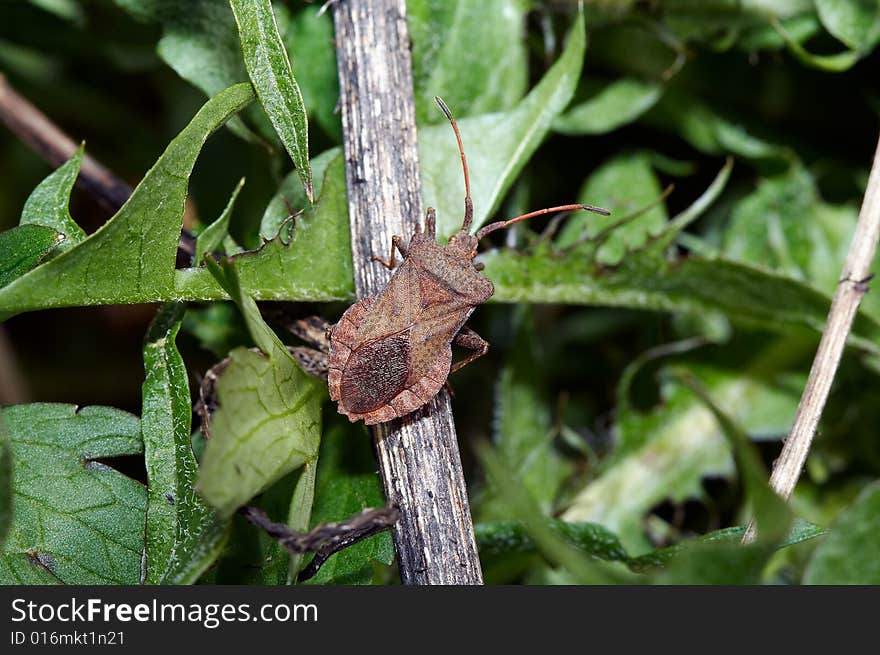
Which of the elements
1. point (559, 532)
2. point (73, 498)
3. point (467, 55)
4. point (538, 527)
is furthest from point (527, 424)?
point (538, 527)

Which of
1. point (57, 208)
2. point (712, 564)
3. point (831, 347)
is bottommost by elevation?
point (712, 564)

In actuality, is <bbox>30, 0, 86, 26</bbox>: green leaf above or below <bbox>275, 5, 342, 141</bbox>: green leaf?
above

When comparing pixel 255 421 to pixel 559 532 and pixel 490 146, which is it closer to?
pixel 559 532

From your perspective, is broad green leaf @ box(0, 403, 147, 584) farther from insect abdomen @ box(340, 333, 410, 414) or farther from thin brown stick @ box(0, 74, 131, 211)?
thin brown stick @ box(0, 74, 131, 211)

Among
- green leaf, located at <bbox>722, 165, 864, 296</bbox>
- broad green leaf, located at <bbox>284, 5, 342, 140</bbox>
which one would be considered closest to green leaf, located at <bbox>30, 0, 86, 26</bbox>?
broad green leaf, located at <bbox>284, 5, 342, 140</bbox>

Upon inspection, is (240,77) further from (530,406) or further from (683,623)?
(683,623)

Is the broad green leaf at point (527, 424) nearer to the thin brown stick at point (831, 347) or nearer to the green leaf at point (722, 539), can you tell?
the green leaf at point (722, 539)

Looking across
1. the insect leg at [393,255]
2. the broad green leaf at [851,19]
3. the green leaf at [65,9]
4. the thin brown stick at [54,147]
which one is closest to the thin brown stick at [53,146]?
the thin brown stick at [54,147]
